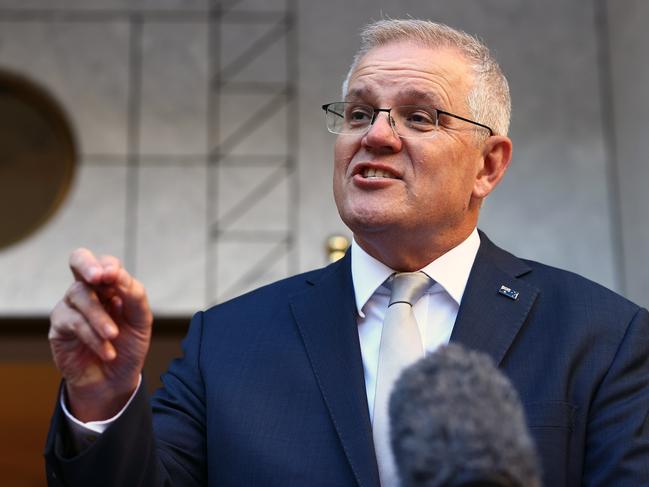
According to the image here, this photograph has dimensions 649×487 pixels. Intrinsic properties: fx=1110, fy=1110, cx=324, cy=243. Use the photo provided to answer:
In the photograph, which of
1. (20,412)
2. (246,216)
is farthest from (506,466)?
(20,412)

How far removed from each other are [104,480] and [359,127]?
0.91 m

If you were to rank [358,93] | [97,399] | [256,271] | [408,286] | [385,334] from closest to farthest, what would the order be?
[97,399] → [385,334] → [408,286] → [358,93] → [256,271]

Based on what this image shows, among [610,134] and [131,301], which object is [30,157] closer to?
[610,134]

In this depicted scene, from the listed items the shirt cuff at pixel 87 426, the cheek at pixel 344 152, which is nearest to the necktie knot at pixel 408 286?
the cheek at pixel 344 152

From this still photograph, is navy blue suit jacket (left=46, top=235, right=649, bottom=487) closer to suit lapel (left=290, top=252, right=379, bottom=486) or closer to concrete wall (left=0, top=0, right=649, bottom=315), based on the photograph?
suit lapel (left=290, top=252, right=379, bottom=486)

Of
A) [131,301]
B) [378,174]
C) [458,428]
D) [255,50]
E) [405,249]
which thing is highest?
[255,50]

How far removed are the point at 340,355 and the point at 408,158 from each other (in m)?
0.41

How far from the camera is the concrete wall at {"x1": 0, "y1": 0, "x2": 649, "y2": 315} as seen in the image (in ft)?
19.0

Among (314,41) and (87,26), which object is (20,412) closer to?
(87,26)

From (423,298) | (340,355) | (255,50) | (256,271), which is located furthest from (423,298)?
(255,50)

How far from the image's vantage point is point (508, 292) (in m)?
2.16

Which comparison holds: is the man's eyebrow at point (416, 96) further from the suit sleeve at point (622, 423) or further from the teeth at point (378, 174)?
the suit sleeve at point (622, 423)

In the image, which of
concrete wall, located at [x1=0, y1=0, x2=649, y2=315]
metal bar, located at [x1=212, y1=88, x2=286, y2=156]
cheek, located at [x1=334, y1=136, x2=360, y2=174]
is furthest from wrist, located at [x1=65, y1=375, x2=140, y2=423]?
metal bar, located at [x1=212, y1=88, x2=286, y2=156]

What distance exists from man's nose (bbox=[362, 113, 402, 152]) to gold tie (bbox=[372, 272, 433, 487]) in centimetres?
28
